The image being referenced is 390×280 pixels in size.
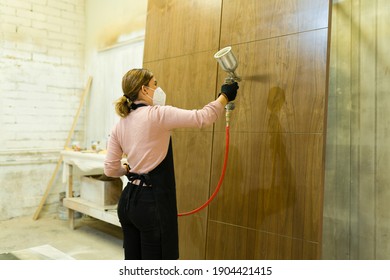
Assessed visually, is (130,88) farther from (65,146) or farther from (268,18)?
(65,146)

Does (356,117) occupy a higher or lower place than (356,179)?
higher

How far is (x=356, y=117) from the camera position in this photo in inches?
86.8

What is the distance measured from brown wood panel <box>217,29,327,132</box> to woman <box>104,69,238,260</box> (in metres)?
0.37

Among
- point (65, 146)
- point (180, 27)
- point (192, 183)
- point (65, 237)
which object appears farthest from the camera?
point (65, 146)

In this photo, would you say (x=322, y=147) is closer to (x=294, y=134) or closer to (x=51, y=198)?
(x=294, y=134)

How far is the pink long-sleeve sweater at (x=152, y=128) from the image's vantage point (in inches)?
66.8

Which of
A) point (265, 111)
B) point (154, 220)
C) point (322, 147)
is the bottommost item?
point (154, 220)

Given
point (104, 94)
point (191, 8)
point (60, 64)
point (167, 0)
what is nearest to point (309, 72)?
point (191, 8)

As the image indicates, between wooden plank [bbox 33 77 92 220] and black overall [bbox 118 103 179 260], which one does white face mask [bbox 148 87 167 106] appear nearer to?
black overall [bbox 118 103 179 260]

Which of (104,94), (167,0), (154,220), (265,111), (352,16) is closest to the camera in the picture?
(154,220)

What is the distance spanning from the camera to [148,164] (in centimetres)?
175

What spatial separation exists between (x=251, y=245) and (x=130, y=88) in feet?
3.97

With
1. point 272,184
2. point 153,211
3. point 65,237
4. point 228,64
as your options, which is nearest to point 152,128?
point 153,211
